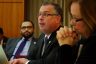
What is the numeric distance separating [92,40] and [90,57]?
11cm

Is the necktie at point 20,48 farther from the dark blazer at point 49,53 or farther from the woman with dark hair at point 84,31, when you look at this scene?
the woman with dark hair at point 84,31

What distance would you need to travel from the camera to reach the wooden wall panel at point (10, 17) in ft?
22.8

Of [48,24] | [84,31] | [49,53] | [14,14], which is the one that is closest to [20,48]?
[48,24]

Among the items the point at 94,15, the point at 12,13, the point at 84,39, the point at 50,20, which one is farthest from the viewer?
the point at 12,13

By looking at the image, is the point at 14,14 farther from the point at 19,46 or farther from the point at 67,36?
the point at 67,36

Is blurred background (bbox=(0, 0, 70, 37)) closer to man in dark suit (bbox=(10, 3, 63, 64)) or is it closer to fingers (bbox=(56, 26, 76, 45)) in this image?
man in dark suit (bbox=(10, 3, 63, 64))

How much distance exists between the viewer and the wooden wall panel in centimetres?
695

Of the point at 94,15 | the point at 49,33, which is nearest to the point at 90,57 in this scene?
the point at 94,15

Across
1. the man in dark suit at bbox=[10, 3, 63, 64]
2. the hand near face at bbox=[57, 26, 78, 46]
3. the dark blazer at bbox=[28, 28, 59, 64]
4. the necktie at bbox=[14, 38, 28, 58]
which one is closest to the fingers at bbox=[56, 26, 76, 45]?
the hand near face at bbox=[57, 26, 78, 46]

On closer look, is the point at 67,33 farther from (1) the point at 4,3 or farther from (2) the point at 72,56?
(1) the point at 4,3

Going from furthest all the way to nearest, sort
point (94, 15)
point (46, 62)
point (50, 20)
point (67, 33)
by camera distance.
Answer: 1. point (50, 20)
2. point (46, 62)
3. point (67, 33)
4. point (94, 15)

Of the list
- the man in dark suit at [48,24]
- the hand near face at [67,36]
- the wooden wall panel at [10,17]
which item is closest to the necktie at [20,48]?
the man in dark suit at [48,24]

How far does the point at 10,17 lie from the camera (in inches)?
276

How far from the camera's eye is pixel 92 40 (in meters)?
1.69
